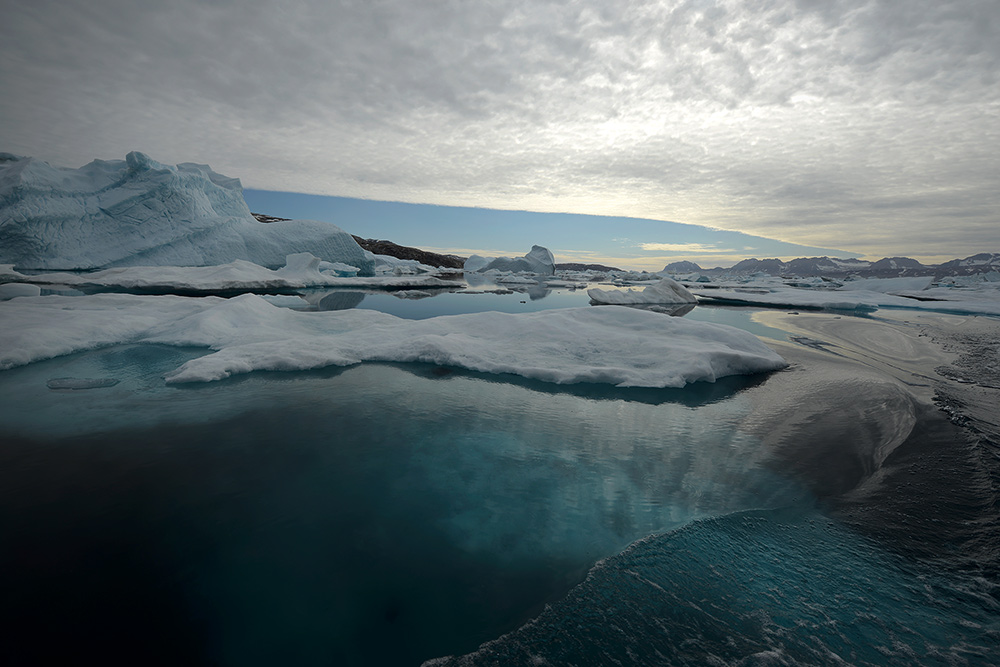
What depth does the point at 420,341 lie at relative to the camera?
283 inches

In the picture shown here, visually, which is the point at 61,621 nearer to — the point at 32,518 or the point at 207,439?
the point at 32,518

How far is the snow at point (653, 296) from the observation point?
17844 millimetres

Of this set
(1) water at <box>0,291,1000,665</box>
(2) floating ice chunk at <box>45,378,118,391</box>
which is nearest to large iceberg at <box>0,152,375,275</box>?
(2) floating ice chunk at <box>45,378,118,391</box>

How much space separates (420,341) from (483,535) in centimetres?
495

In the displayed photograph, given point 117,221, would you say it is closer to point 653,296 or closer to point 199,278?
point 199,278

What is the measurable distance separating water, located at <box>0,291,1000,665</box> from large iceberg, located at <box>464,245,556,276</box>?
4980 cm

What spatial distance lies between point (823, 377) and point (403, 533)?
7013mm

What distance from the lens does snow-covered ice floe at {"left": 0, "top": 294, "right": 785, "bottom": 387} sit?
607 cm

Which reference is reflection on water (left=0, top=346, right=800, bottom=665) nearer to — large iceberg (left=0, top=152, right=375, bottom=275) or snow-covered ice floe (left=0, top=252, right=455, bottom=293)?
snow-covered ice floe (left=0, top=252, right=455, bottom=293)

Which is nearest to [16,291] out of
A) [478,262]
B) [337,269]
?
[337,269]

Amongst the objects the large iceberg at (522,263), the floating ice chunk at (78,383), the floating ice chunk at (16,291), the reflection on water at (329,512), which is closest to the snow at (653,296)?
the reflection on water at (329,512)

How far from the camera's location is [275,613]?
1.96 metres

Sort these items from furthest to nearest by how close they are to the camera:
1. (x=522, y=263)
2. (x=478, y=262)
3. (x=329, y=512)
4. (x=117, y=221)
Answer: (x=478, y=262)
(x=522, y=263)
(x=117, y=221)
(x=329, y=512)

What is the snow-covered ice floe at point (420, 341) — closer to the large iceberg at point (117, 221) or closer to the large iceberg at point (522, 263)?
the large iceberg at point (117, 221)
